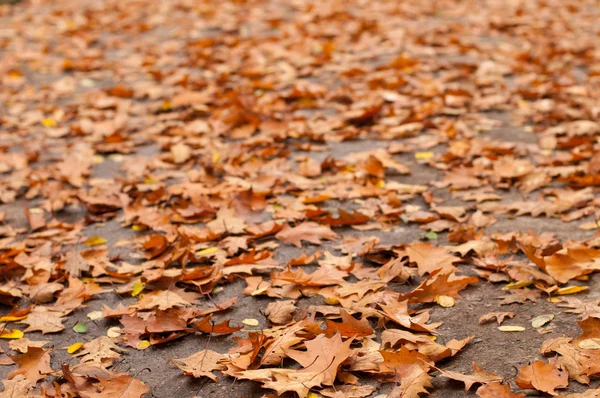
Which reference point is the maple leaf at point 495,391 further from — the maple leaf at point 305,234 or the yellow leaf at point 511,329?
the maple leaf at point 305,234

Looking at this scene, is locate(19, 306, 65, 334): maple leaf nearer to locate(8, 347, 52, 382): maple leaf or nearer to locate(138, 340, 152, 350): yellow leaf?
locate(8, 347, 52, 382): maple leaf

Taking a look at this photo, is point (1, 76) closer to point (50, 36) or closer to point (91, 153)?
point (50, 36)

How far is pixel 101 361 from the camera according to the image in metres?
2.24

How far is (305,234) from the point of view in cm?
304

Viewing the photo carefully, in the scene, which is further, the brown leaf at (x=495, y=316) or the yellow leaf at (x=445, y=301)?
the yellow leaf at (x=445, y=301)

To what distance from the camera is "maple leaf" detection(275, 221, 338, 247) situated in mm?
3004

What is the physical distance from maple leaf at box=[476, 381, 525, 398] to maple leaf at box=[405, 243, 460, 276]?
72cm

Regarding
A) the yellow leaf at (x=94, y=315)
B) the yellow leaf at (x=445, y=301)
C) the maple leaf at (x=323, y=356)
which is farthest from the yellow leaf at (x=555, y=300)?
the yellow leaf at (x=94, y=315)

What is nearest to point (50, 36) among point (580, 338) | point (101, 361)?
point (101, 361)

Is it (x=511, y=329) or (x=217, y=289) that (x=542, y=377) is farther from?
(x=217, y=289)

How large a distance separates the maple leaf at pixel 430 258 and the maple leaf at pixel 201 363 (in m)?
0.92

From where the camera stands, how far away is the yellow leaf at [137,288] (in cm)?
268

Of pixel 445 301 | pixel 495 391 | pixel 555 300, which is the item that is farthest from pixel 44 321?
pixel 555 300

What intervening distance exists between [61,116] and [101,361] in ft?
10.7
